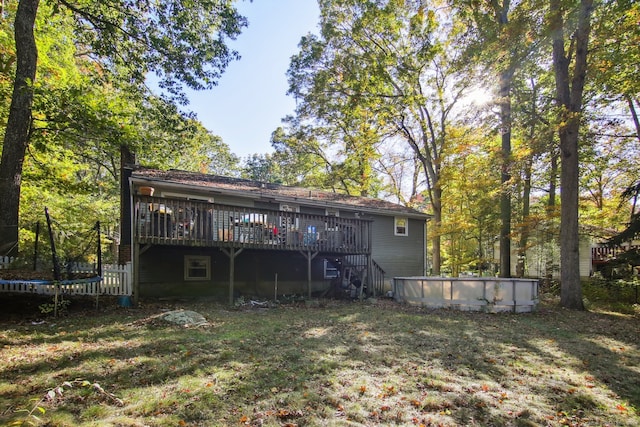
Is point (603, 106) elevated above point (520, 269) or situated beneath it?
elevated above

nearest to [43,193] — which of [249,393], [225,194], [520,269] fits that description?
[225,194]

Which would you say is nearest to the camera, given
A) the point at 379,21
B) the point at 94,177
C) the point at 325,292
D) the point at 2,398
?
the point at 2,398

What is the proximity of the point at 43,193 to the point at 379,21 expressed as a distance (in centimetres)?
1769

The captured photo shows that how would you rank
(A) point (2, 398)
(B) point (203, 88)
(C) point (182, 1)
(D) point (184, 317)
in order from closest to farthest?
(A) point (2, 398) → (D) point (184, 317) → (C) point (182, 1) → (B) point (203, 88)

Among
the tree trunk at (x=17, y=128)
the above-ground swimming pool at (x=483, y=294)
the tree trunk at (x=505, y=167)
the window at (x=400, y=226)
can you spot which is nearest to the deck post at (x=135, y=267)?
the tree trunk at (x=17, y=128)

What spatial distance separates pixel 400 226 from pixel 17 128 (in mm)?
14615

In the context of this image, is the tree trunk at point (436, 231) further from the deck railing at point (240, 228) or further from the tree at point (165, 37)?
the tree at point (165, 37)

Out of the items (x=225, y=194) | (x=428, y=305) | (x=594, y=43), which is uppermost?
(x=594, y=43)

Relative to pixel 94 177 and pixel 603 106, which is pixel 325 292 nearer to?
pixel 603 106

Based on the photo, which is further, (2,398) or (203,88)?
(203,88)

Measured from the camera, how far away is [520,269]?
754 inches

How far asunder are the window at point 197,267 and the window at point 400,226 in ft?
29.0

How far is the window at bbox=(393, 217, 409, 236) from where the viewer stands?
1696 cm

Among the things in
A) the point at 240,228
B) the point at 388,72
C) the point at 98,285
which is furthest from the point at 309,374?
the point at 388,72
